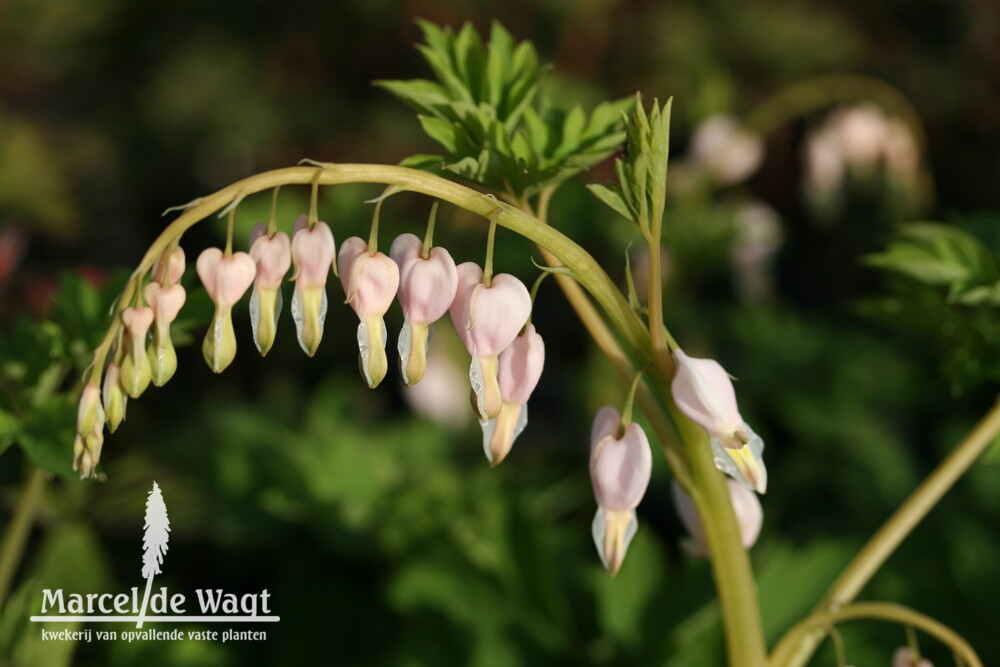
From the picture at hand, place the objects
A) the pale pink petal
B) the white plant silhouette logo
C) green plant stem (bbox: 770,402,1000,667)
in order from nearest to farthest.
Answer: the pale pink petal
green plant stem (bbox: 770,402,1000,667)
the white plant silhouette logo

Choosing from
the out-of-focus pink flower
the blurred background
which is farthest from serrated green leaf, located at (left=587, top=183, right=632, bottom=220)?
the out-of-focus pink flower

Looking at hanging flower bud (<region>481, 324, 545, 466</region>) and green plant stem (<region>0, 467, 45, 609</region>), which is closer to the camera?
hanging flower bud (<region>481, 324, 545, 466</region>)

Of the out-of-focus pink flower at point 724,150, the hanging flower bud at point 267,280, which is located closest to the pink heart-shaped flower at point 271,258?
the hanging flower bud at point 267,280

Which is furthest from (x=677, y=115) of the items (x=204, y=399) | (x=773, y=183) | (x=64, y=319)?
(x=64, y=319)

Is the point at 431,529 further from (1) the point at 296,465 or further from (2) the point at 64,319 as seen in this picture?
(2) the point at 64,319

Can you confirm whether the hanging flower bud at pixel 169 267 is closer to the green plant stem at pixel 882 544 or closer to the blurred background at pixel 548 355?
the blurred background at pixel 548 355

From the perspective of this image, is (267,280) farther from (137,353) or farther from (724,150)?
(724,150)

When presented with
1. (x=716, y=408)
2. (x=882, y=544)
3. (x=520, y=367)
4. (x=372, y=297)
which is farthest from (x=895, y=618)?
(x=372, y=297)

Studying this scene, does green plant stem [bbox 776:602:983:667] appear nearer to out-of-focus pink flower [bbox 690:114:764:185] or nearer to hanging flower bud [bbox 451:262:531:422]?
hanging flower bud [bbox 451:262:531:422]
